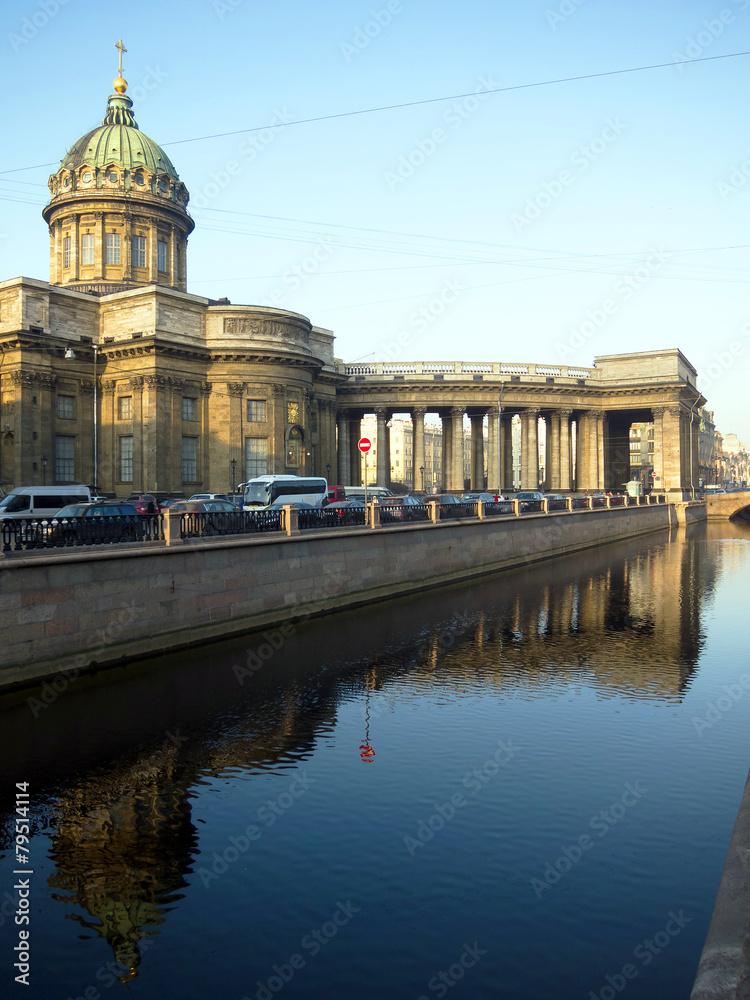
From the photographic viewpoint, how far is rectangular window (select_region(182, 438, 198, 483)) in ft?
191

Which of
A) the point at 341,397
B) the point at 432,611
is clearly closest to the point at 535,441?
the point at 341,397

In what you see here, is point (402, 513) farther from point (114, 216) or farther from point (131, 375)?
point (114, 216)

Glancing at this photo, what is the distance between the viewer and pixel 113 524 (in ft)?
66.1

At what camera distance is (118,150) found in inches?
2662

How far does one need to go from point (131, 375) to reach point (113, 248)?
14.7 metres

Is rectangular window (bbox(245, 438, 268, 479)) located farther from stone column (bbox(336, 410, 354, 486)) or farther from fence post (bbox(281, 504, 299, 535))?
fence post (bbox(281, 504, 299, 535))

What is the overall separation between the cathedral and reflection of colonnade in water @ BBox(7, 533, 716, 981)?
94.2 feet

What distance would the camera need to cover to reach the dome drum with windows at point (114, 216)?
65188mm

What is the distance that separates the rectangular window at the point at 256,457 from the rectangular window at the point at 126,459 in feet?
25.3

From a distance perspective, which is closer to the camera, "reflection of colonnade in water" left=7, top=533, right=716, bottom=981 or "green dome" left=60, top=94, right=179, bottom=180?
"reflection of colonnade in water" left=7, top=533, right=716, bottom=981

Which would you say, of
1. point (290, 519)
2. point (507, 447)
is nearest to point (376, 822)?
point (290, 519)

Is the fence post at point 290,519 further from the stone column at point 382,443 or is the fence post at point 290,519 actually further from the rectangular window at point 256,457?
the stone column at point 382,443

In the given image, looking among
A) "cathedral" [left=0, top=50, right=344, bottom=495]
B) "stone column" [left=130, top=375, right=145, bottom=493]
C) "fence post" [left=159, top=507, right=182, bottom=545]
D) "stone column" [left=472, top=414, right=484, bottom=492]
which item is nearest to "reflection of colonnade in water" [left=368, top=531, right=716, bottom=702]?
"fence post" [left=159, top=507, right=182, bottom=545]

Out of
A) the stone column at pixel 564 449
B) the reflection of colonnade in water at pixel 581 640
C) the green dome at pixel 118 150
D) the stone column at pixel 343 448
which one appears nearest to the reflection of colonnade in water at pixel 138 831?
the reflection of colonnade in water at pixel 581 640
